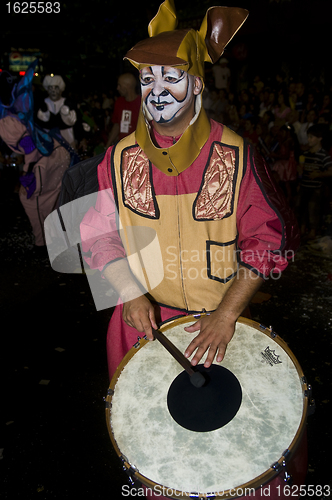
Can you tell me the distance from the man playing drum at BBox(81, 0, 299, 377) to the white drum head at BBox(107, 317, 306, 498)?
95 mm

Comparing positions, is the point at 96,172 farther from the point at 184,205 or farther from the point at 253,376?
the point at 253,376

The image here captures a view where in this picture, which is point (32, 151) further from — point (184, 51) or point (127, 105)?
point (184, 51)

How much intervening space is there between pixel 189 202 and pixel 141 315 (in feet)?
1.55

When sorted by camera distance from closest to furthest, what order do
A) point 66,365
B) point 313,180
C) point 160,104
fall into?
1. point 160,104
2. point 66,365
3. point 313,180

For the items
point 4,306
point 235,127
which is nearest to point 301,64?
point 235,127

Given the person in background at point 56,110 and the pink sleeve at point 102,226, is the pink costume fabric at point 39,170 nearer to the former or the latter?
the person in background at point 56,110

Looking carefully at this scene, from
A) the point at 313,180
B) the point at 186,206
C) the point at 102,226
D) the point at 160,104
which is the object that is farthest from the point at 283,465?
the point at 313,180

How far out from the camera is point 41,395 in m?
2.84

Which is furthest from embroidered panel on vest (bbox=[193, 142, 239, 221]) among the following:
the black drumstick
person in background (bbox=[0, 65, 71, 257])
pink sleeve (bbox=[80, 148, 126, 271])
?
person in background (bbox=[0, 65, 71, 257])

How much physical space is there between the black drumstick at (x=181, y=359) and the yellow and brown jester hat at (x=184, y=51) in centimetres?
62

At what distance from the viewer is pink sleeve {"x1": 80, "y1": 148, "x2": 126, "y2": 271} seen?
5.28ft

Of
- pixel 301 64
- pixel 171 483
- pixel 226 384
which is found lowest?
pixel 171 483

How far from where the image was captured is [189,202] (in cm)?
152

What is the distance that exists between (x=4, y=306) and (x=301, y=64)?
11.4m
